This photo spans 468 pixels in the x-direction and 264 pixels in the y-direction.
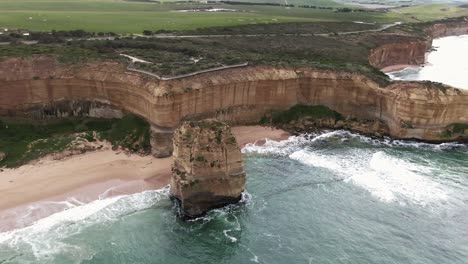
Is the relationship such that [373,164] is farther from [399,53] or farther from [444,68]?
[444,68]

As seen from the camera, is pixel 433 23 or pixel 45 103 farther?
pixel 433 23

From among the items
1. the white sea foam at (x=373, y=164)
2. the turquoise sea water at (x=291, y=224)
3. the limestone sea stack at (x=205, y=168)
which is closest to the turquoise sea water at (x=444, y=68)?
the white sea foam at (x=373, y=164)

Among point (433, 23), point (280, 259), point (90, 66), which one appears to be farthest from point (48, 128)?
point (433, 23)

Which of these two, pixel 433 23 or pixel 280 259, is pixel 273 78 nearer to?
pixel 280 259

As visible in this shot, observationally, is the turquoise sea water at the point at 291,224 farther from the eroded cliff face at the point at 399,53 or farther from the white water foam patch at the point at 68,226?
the eroded cliff face at the point at 399,53

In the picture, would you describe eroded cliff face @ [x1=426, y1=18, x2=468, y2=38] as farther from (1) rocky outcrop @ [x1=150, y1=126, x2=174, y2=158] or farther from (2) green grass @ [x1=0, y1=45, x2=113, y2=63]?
(1) rocky outcrop @ [x1=150, y1=126, x2=174, y2=158]

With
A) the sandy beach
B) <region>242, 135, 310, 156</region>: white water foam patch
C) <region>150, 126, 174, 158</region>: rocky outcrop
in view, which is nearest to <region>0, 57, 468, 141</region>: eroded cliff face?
<region>150, 126, 174, 158</region>: rocky outcrop

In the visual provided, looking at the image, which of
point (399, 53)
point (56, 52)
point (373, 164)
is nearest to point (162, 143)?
point (56, 52)
